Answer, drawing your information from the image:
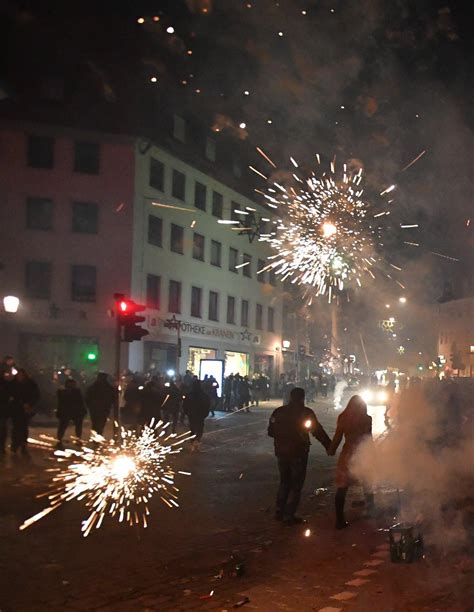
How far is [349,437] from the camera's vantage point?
934 centimetres

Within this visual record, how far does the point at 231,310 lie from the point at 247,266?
3.10 meters

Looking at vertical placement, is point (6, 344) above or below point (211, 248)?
below

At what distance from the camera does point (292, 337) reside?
54094 mm

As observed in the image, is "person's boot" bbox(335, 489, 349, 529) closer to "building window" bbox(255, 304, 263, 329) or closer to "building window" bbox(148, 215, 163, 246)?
"building window" bbox(148, 215, 163, 246)

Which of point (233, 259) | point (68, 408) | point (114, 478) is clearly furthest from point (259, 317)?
point (114, 478)

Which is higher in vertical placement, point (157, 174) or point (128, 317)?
point (157, 174)

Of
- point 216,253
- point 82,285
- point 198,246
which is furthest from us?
point 216,253

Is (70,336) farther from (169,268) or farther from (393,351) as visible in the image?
(393,351)

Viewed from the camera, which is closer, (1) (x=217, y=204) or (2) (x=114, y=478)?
(2) (x=114, y=478)

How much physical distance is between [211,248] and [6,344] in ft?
39.1

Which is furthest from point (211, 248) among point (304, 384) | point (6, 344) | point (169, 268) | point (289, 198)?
point (289, 198)

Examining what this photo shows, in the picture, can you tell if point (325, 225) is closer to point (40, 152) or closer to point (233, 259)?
point (40, 152)

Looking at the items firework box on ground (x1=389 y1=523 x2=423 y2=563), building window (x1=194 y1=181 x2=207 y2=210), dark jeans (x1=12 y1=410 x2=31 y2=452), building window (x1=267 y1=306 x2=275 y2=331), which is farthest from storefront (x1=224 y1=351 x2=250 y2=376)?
firework box on ground (x1=389 y1=523 x2=423 y2=563)

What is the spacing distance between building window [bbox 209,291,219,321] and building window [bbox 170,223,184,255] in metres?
4.50
